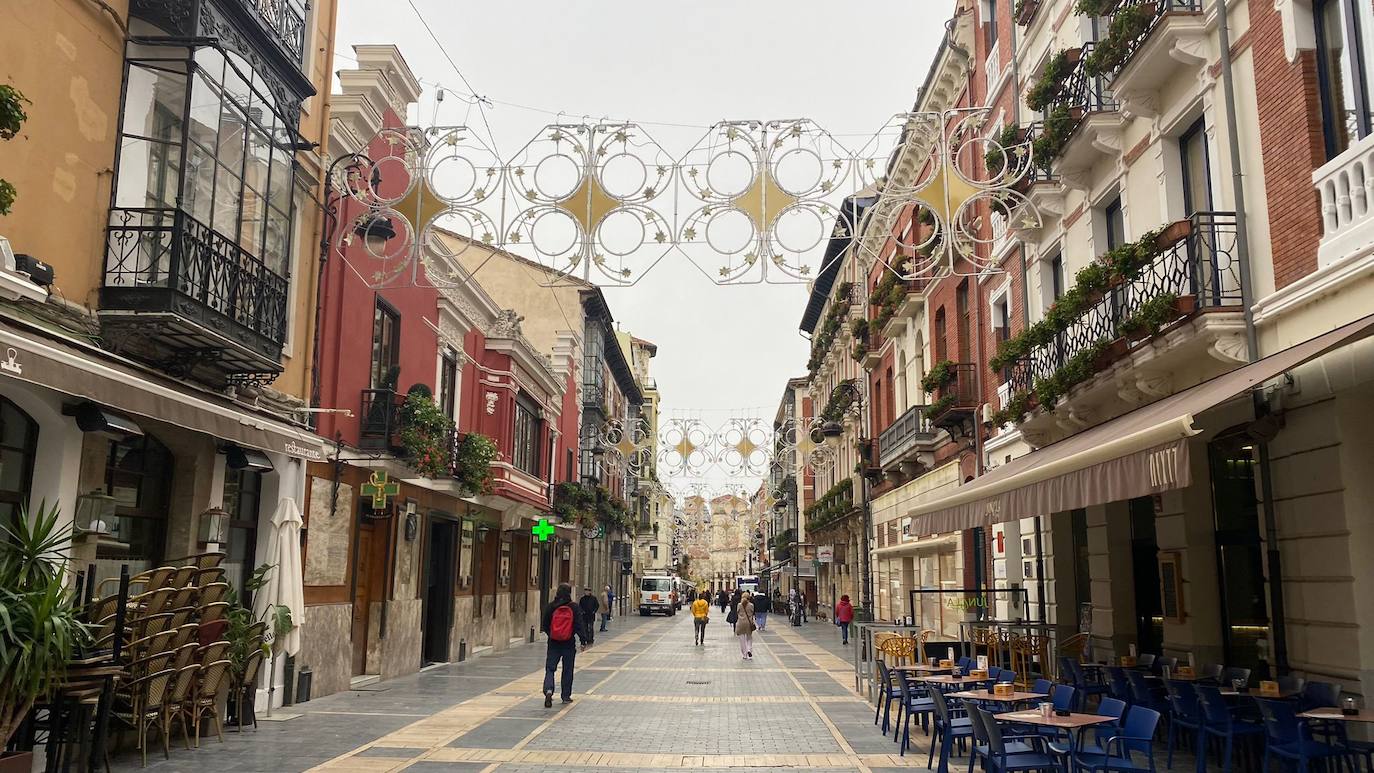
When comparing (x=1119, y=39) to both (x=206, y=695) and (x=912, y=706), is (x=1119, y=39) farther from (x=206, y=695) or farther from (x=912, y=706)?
(x=206, y=695)

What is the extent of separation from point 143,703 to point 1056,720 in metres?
8.41

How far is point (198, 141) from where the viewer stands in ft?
35.1

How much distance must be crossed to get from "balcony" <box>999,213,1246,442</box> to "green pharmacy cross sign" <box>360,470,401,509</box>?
1004cm

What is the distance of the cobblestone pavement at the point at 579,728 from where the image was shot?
9984 mm

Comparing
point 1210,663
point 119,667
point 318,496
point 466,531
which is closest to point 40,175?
point 119,667

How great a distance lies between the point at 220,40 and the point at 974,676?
11.1m

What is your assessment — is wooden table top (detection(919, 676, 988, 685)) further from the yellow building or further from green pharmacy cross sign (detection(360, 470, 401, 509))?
green pharmacy cross sign (detection(360, 470, 401, 509))

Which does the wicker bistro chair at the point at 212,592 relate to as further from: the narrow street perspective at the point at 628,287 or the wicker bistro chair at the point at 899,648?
the wicker bistro chair at the point at 899,648

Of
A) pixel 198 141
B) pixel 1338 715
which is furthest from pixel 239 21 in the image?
pixel 1338 715

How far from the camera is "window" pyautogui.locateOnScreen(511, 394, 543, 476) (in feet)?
93.8

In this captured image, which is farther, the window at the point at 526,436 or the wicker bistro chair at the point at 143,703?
the window at the point at 526,436

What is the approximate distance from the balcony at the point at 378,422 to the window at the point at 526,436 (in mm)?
10273

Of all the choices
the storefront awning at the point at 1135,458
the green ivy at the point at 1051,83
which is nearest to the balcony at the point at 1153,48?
the green ivy at the point at 1051,83

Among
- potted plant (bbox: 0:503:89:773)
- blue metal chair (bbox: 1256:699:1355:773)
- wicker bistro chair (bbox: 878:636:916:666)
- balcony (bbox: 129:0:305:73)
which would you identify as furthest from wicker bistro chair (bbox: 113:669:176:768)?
wicker bistro chair (bbox: 878:636:916:666)
